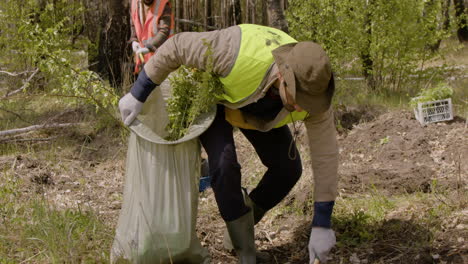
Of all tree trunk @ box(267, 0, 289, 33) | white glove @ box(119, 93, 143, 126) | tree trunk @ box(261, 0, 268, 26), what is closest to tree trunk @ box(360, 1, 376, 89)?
tree trunk @ box(267, 0, 289, 33)

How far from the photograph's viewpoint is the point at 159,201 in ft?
8.95

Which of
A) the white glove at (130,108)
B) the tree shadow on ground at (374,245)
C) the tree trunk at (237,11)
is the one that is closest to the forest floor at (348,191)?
the tree shadow on ground at (374,245)

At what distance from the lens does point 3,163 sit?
4605mm

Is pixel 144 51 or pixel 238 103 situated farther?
pixel 144 51

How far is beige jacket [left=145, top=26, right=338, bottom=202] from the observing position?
8.43 ft

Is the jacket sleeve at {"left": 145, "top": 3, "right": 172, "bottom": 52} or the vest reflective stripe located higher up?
the vest reflective stripe

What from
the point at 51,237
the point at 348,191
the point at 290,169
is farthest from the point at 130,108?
the point at 348,191

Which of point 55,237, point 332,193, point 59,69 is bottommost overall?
point 55,237

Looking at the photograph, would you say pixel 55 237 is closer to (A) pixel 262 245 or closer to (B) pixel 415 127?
(A) pixel 262 245

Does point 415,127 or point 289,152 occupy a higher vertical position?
point 289,152

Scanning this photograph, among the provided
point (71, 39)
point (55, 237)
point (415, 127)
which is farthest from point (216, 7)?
point (55, 237)

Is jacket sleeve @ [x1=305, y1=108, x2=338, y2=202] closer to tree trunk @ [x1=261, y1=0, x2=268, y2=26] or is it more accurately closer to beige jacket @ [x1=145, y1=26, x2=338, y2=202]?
beige jacket @ [x1=145, y1=26, x2=338, y2=202]

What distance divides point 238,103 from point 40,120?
393 cm

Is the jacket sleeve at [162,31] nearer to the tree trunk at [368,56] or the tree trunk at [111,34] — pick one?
the tree trunk at [111,34]
